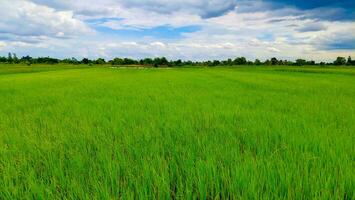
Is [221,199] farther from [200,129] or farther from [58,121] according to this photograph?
[58,121]

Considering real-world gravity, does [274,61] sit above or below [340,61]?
above

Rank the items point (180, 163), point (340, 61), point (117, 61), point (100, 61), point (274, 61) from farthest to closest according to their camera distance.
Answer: point (117, 61)
point (100, 61)
point (274, 61)
point (340, 61)
point (180, 163)

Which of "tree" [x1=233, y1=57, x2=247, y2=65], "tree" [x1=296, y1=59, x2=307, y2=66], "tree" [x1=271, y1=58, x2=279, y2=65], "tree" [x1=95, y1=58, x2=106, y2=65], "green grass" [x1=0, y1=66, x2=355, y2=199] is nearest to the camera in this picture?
"green grass" [x1=0, y1=66, x2=355, y2=199]

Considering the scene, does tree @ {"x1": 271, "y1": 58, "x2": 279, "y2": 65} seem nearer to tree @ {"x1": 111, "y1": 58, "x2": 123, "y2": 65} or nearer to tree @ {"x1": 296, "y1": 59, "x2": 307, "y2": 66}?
tree @ {"x1": 296, "y1": 59, "x2": 307, "y2": 66}

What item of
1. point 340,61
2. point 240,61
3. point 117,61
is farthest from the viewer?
point 117,61

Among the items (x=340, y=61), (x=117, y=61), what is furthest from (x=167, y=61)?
(x=340, y=61)

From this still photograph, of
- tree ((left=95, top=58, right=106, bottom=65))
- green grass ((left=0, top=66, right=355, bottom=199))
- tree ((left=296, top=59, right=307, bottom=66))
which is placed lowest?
green grass ((left=0, top=66, right=355, bottom=199))

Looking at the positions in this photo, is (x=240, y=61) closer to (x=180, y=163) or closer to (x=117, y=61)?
(x=117, y=61)

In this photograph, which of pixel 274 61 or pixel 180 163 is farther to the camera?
pixel 274 61

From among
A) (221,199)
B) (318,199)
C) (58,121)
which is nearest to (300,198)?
(318,199)

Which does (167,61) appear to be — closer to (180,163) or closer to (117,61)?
(117,61)

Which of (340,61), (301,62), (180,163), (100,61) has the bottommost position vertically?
(180,163)

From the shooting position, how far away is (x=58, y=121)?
14.0ft

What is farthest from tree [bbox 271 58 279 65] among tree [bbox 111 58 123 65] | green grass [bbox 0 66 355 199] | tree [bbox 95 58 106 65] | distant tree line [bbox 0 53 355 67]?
green grass [bbox 0 66 355 199]
